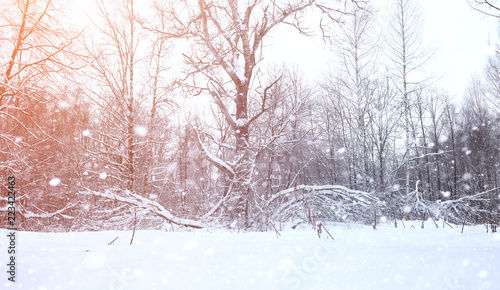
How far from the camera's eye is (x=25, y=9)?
12.0 ft

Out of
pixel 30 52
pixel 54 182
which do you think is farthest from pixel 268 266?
pixel 54 182

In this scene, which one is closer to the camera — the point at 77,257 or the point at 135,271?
the point at 135,271

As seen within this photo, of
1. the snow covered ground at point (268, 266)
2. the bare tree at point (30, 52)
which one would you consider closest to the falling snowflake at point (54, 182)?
the bare tree at point (30, 52)

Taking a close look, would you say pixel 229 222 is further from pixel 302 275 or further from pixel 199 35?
pixel 302 275

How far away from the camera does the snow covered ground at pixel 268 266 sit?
950mm

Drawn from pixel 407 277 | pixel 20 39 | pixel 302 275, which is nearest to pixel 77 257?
pixel 302 275

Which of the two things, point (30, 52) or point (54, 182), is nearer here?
point (30, 52)

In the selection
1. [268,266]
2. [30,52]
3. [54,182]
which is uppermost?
[30,52]

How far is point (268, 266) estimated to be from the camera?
1074 millimetres

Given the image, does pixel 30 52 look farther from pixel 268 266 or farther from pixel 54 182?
pixel 54 182

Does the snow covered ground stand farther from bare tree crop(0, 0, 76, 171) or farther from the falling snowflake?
the falling snowflake

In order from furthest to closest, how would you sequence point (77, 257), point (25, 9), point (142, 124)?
point (142, 124) → point (25, 9) → point (77, 257)

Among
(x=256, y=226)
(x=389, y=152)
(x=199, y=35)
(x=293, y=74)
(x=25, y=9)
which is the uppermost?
(x=293, y=74)

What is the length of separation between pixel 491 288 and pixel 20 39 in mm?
5111
